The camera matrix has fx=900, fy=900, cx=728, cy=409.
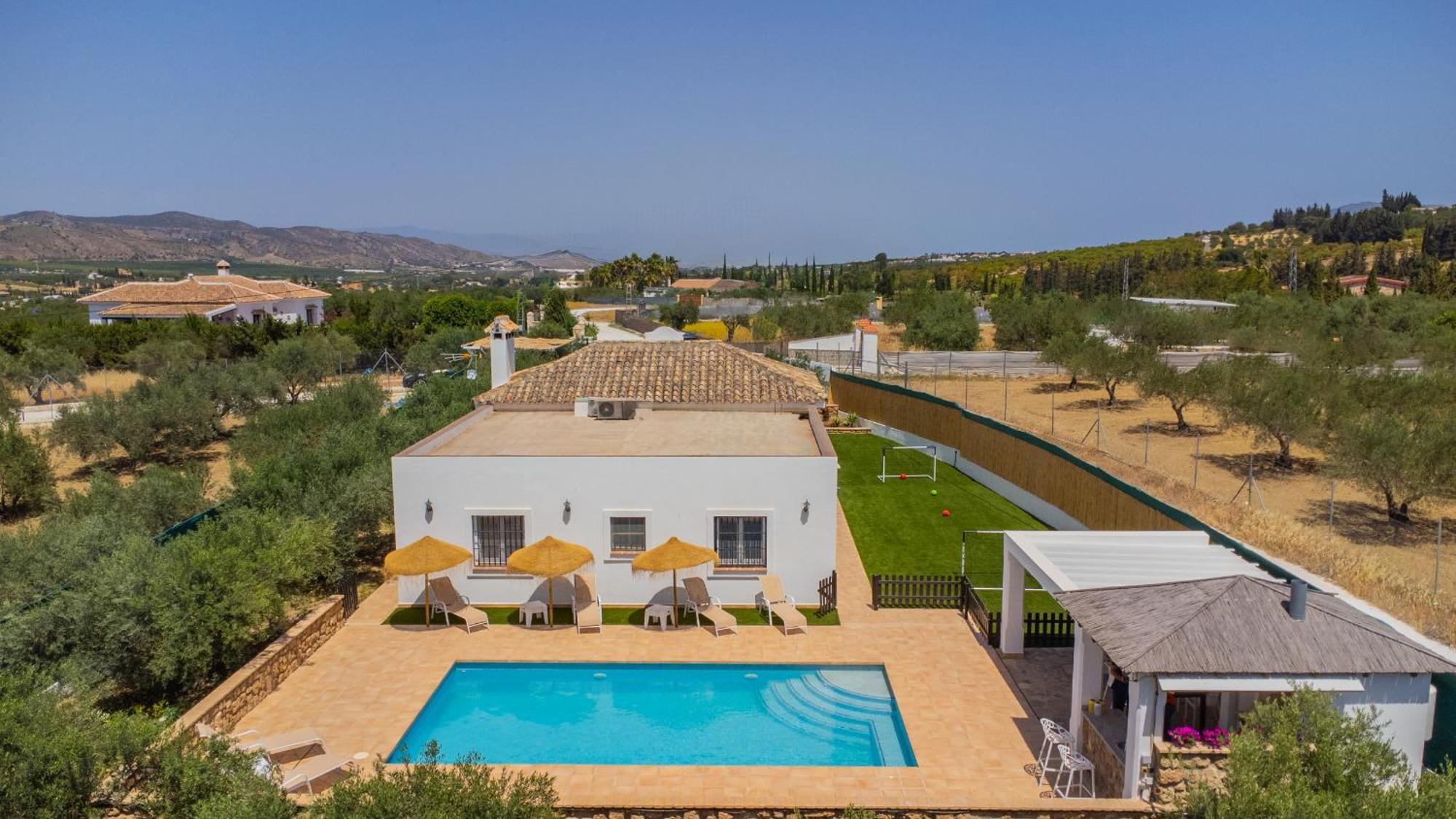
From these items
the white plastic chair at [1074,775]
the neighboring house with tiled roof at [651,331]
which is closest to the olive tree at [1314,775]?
the white plastic chair at [1074,775]

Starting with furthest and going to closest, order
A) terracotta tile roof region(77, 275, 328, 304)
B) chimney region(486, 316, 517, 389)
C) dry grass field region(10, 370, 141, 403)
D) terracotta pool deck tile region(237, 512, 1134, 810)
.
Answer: terracotta tile roof region(77, 275, 328, 304) < dry grass field region(10, 370, 141, 403) < chimney region(486, 316, 517, 389) < terracotta pool deck tile region(237, 512, 1134, 810)

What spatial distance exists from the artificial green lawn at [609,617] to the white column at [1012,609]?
10.2 ft

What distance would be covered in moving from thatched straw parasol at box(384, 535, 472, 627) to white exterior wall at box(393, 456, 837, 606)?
0.93 metres

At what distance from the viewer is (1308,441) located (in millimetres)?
24953

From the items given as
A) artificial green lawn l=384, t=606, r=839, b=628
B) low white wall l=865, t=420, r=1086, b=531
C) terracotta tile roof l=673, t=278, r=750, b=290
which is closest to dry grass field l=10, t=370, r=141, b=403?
artificial green lawn l=384, t=606, r=839, b=628

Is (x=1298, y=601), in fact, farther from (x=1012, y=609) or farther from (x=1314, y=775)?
(x=1012, y=609)

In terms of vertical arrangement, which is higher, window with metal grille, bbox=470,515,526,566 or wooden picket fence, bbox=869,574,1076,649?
window with metal grille, bbox=470,515,526,566

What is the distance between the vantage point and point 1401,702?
32.6ft

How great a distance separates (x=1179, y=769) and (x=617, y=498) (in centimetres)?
1033

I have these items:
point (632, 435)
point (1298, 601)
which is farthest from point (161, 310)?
point (1298, 601)

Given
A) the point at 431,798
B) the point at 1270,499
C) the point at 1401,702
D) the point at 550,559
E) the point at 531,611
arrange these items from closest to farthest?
the point at 431,798, the point at 1401,702, the point at 550,559, the point at 531,611, the point at 1270,499

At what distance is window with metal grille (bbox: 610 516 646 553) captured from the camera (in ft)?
56.6

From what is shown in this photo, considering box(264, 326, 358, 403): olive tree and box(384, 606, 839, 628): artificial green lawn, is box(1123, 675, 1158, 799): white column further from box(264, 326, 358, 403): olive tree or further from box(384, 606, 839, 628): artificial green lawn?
box(264, 326, 358, 403): olive tree

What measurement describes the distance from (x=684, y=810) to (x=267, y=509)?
11.6 meters
